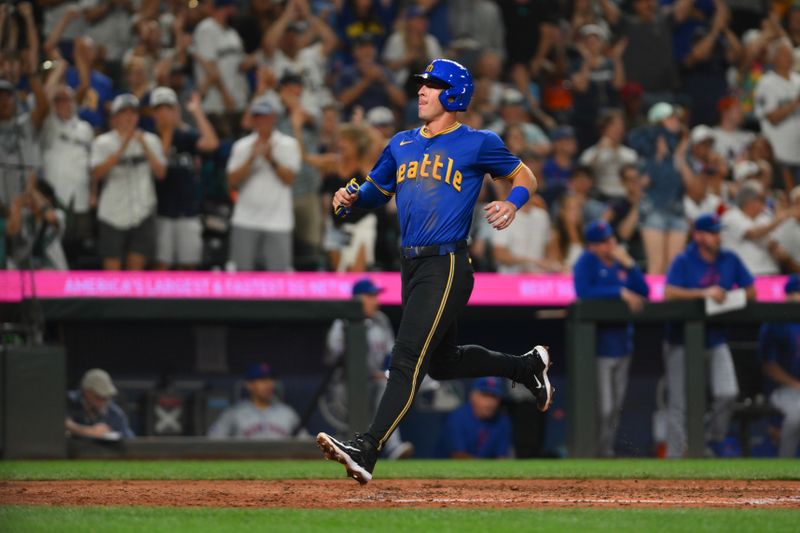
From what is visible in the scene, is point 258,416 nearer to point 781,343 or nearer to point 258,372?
point 258,372

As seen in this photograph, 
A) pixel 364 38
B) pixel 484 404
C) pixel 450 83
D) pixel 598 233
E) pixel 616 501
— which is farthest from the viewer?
pixel 364 38

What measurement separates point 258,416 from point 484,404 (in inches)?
73.0

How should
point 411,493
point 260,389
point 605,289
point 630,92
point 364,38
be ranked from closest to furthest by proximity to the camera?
point 411,493 → point 260,389 → point 605,289 → point 364,38 → point 630,92

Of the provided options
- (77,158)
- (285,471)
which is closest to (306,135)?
(77,158)

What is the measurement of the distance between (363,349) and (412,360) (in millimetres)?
4077

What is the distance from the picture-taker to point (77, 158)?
37.0ft

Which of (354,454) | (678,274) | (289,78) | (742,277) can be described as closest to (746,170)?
(742,277)

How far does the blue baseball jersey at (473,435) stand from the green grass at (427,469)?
108 cm

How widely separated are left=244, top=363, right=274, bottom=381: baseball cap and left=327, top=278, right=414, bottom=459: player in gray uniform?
50cm

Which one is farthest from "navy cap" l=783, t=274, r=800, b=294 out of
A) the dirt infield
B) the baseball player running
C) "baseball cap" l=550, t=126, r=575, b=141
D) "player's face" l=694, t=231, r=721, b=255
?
the baseball player running

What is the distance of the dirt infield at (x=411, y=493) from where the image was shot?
20.4 feet

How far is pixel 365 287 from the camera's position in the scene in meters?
10.5

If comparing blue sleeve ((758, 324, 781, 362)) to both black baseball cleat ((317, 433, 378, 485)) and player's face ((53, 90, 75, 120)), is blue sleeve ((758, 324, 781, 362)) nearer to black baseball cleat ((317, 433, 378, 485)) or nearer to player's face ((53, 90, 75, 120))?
black baseball cleat ((317, 433, 378, 485))

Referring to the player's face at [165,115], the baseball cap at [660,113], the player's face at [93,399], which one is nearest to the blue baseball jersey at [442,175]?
the player's face at [93,399]
